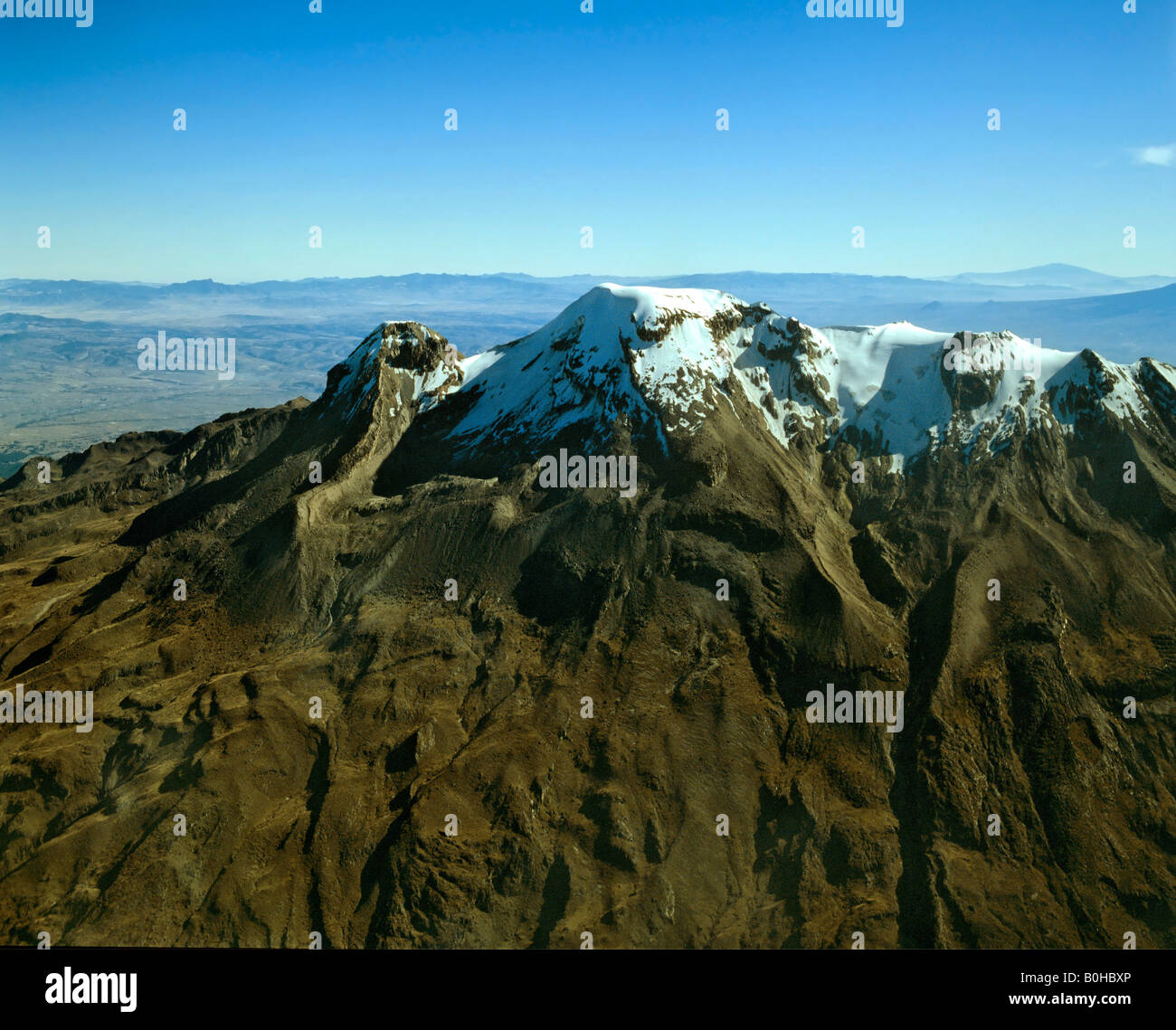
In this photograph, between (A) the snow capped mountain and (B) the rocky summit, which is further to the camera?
(A) the snow capped mountain

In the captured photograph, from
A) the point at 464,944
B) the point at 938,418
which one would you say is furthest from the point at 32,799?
the point at 938,418

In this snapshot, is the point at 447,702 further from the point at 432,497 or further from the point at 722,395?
the point at 722,395

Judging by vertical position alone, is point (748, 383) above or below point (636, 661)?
above

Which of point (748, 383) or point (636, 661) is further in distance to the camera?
point (748, 383)

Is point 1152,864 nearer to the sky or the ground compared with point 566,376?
nearer to the ground

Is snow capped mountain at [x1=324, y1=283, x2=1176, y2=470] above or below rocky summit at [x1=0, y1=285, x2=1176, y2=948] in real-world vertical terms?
above
